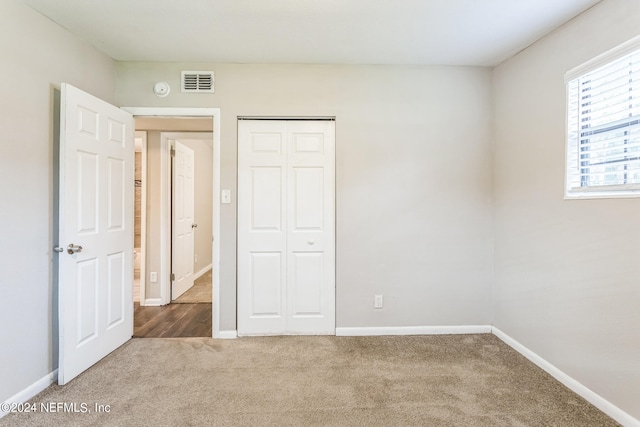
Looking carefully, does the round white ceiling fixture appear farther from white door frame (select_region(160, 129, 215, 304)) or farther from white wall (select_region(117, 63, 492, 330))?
white door frame (select_region(160, 129, 215, 304))

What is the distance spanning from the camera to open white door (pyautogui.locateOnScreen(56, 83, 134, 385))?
2.18m

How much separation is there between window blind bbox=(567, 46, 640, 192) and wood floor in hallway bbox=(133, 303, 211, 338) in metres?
3.33

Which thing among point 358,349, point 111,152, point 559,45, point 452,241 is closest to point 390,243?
point 452,241

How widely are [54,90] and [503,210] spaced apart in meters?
3.76

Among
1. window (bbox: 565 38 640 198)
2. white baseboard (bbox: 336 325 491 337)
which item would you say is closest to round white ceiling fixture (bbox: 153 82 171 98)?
white baseboard (bbox: 336 325 491 337)

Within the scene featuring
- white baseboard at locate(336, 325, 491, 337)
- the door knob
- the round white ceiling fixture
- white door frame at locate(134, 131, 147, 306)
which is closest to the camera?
the door knob

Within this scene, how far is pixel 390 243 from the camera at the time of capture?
120 inches

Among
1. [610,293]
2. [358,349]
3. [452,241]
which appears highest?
[452,241]

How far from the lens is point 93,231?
244 centimetres

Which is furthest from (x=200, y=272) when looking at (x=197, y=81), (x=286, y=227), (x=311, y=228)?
(x=197, y=81)

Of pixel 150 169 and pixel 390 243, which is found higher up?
pixel 150 169

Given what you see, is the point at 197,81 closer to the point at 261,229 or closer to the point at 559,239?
the point at 261,229

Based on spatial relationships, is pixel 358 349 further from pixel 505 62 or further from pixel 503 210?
pixel 505 62

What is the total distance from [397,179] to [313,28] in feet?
4.86
